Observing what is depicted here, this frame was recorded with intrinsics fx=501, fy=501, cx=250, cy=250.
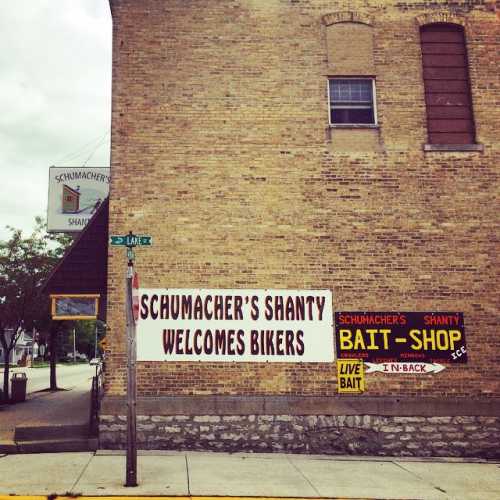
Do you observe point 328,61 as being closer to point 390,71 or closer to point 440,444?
point 390,71

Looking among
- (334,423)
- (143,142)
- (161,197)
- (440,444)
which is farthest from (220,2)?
(440,444)

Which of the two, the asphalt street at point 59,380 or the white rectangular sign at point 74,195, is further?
the asphalt street at point 59,380

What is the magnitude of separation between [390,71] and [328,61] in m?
1.36

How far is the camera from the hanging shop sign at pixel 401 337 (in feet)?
31.9

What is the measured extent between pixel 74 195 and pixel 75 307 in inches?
251

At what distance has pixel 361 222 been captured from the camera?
1019 centimetres

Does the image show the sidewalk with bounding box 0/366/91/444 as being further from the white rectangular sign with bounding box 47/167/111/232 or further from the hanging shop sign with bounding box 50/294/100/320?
the white rectangular sign with bounding box 47/167/111/232

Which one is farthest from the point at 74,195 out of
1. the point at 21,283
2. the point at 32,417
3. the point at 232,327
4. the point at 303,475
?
the point at 303,475

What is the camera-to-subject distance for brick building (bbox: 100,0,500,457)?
9414 millimetres

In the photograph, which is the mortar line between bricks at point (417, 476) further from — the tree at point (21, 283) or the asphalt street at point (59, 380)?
the asphalt street at point (59, 380)

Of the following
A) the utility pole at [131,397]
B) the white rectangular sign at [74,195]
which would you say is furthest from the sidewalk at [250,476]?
the white rectangular sign at [74,195]

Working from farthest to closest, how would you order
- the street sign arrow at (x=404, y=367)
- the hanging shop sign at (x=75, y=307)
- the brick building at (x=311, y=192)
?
the hanging shop sign at (x=75, y=307) → the street sign arrow at (x=404, y=367) → the brick building at (x=311, y=192)

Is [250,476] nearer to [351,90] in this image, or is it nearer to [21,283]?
[351,90]

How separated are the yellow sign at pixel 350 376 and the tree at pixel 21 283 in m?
10.8
